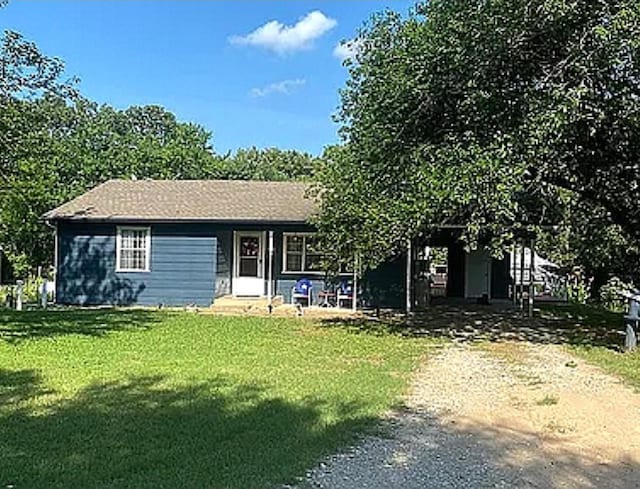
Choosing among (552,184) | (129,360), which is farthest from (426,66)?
(129,360)

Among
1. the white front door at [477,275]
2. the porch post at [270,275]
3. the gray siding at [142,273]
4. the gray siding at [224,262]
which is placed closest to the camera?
the porch post at [270,275]

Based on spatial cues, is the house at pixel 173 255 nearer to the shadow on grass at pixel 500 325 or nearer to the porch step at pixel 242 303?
the porch step at pixel 242 303

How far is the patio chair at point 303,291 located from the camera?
19.0 m

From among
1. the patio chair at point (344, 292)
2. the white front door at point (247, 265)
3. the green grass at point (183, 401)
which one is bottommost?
the green grass at point (183, 401)

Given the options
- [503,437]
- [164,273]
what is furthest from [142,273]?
[503,437]

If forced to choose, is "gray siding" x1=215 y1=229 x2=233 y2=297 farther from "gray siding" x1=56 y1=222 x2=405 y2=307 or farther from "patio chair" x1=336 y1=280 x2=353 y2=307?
"patio chair" x1=336 y1=280 x2=353 y2=307

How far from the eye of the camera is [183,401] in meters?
7.05

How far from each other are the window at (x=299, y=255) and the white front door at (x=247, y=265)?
121cm

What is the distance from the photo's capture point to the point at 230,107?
2959 centimetres

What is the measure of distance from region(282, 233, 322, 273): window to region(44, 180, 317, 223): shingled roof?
73 cm

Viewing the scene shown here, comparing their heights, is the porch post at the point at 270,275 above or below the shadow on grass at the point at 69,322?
above

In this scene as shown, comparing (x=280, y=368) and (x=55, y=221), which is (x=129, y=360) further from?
(x=55, y=221)

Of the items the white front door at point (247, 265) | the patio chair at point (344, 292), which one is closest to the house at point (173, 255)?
the patio chair at point (344, 292)

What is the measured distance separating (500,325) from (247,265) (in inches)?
316
